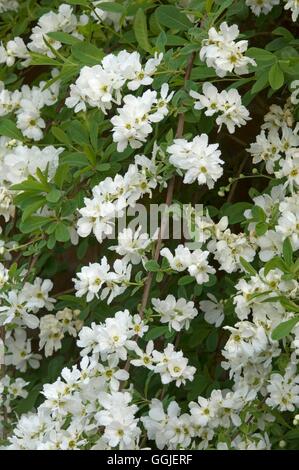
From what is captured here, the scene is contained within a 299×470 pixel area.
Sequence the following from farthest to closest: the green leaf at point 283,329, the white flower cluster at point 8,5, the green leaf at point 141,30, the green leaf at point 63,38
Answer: the white flower cluster at point 8,5, the green leaf at point 63,38, the green leaf at point 141,30, the green leaf at point 283,329

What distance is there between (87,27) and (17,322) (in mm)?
702

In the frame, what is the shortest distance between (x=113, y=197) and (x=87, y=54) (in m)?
0.37

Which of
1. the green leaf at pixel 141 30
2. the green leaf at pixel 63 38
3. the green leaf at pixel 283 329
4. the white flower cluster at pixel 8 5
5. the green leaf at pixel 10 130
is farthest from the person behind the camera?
the white flower cluster at pixel 8 5

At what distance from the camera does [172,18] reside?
191 centimetres

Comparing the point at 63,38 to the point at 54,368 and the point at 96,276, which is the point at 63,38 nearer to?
the point at 96,276

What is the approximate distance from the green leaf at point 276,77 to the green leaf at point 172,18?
0.21m

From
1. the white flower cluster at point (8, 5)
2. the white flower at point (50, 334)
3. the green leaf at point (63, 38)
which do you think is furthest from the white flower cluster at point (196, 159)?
the white flower cluster at point (8, 5)

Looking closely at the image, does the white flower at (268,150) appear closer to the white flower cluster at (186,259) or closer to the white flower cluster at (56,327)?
the white flower cluster at (186,259)

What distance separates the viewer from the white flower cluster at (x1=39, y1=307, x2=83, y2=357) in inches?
82.3

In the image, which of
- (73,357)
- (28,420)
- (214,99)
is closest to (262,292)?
(214,99)

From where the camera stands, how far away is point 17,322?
2.06 meters

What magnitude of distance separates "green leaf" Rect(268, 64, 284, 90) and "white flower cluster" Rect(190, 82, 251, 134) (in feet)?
0.24

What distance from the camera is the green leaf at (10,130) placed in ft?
6.98

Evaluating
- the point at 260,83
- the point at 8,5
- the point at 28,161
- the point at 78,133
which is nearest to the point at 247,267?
the point at 260,83
